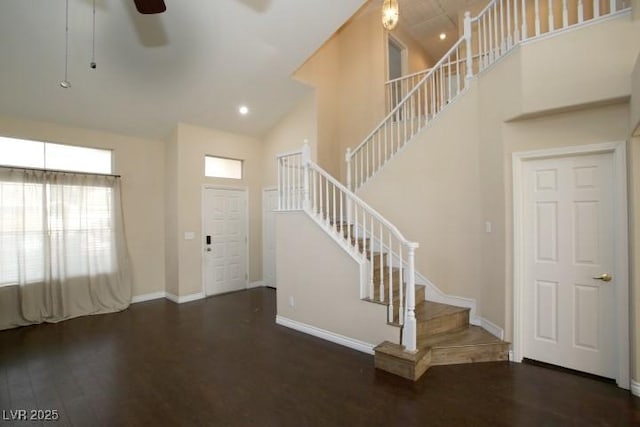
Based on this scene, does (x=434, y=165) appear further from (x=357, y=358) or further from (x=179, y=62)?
(x=179, y=62)

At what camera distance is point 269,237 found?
659 cm

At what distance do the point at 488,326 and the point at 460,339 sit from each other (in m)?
0.46

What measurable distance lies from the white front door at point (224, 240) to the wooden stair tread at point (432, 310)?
12.4ft

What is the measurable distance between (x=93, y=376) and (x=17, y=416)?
62 cm

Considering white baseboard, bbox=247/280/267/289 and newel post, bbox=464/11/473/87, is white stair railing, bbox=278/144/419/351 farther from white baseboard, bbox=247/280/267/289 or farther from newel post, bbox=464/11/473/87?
white baseboard, bbox=247/280/267/289

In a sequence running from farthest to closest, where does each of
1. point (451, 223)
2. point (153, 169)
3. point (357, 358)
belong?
point (153, 169) < point (451, 223) < point (357, 358)

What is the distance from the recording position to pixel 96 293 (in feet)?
16.3

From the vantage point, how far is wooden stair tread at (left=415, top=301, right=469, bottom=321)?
3.53 m

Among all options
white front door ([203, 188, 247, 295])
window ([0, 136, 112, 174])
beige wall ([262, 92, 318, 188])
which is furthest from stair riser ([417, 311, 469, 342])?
window ([0, 136, 112, 174])

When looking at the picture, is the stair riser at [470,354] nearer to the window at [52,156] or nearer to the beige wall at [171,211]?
the beige wall at [171,211]

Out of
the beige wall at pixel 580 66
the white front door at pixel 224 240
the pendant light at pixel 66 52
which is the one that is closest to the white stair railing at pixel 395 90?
the beige wall at pixel 580 66

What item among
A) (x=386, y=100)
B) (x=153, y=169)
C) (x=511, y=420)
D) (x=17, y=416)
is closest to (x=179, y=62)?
(x=153, y=169)

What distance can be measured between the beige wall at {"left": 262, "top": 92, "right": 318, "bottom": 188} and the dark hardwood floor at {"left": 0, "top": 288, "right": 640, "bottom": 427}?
350 centimetres

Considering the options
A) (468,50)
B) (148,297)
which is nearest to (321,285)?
(468,50)
